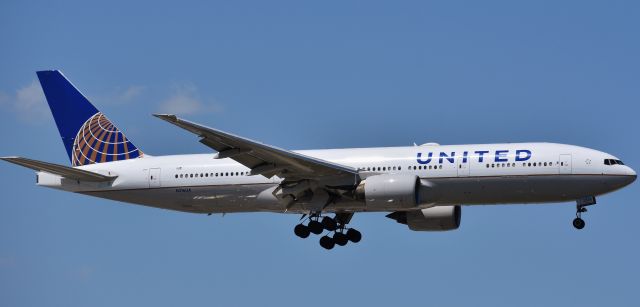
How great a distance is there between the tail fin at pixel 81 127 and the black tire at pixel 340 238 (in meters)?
9.22

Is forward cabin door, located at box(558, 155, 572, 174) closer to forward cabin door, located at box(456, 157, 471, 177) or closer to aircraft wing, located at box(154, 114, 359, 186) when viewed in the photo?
forward cabin door, located at box(456, 157, 471, 177)

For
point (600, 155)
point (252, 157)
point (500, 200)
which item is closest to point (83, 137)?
point (252, 157)

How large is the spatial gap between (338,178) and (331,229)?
3.61 meters

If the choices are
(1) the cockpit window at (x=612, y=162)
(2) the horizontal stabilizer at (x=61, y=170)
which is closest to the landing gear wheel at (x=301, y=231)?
(2) the horizontal stabilizer at (x=61, y=170)

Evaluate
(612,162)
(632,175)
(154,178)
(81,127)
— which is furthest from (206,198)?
(632,175)

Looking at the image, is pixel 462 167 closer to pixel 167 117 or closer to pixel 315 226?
pixel 315 226

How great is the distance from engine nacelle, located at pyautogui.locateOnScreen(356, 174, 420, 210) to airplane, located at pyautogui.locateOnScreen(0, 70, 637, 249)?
0.12ft

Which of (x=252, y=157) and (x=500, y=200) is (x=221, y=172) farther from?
(x=500, y=200)

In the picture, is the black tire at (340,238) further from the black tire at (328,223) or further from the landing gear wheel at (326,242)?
the black tire at (328,223)

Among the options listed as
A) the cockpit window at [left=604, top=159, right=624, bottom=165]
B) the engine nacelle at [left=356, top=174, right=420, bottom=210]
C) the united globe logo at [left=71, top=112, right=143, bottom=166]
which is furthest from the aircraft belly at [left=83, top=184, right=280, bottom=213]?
the cockpit window at [left=604, top=159, right=624, bottom=165]

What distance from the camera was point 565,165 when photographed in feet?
152

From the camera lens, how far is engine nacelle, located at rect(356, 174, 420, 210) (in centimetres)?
4638

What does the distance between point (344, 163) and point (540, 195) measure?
7.86 meters

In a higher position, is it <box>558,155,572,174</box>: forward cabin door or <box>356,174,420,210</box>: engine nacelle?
<box>558,155,572,174</box>: forward cabin door
